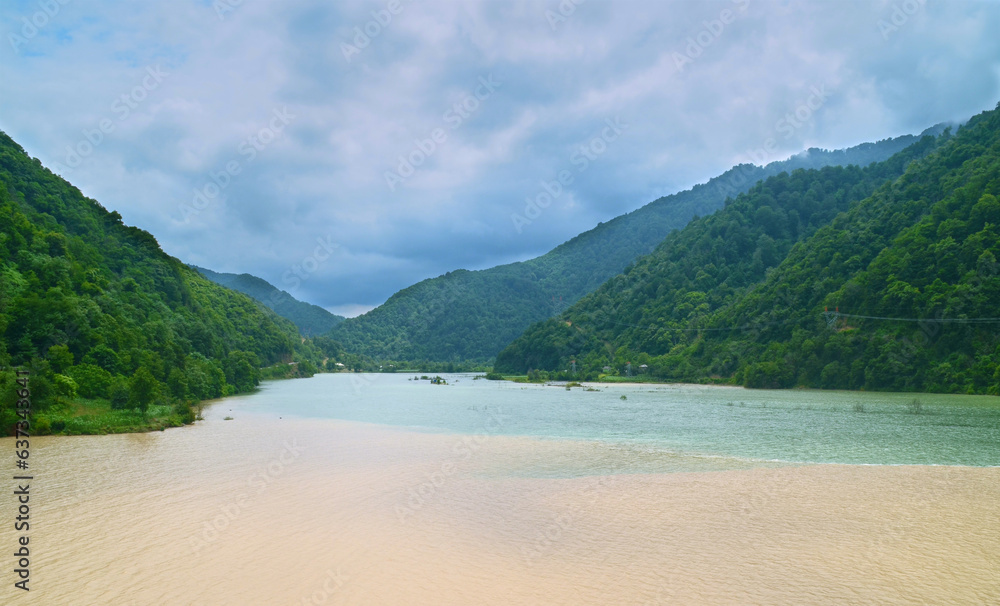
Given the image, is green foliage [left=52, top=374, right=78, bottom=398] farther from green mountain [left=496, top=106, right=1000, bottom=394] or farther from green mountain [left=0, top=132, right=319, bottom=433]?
green mountain [left=496, top=106, right=1000, bottom=394]

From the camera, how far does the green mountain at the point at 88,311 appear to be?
30.8 meters

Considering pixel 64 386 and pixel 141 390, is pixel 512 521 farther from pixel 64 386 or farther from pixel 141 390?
pixel 64 386

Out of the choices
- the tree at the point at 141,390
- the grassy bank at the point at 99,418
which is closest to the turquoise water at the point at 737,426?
the grassy bank at the point at 99,418

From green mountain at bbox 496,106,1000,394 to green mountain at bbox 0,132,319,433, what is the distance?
6482cm

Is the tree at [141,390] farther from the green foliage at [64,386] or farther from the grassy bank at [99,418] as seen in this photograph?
the green foliage at [64,386]

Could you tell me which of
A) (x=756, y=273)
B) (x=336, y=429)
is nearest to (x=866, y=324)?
(x=756, y=273)

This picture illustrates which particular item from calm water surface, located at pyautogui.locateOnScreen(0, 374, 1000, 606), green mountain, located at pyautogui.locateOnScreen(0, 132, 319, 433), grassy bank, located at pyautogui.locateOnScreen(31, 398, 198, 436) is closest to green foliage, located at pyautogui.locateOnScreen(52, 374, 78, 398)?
green mountain, located at pyautogui.locateOnScreen(0, 132, 319, 433)

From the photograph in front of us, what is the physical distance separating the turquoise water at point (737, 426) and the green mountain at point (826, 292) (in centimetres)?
847

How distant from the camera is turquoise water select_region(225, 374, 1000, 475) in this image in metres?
20.9

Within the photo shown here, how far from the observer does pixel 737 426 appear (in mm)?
31703

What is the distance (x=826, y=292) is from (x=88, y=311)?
7998 centimetres

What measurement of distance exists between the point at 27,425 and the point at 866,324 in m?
72.9

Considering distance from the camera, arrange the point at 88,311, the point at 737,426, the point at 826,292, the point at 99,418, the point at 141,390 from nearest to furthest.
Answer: the point at 99,418
the point at 141,390
the point at 737,426
the point at 88,311
the point at 826,292

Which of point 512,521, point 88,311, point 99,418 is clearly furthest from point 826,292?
point 88,311
